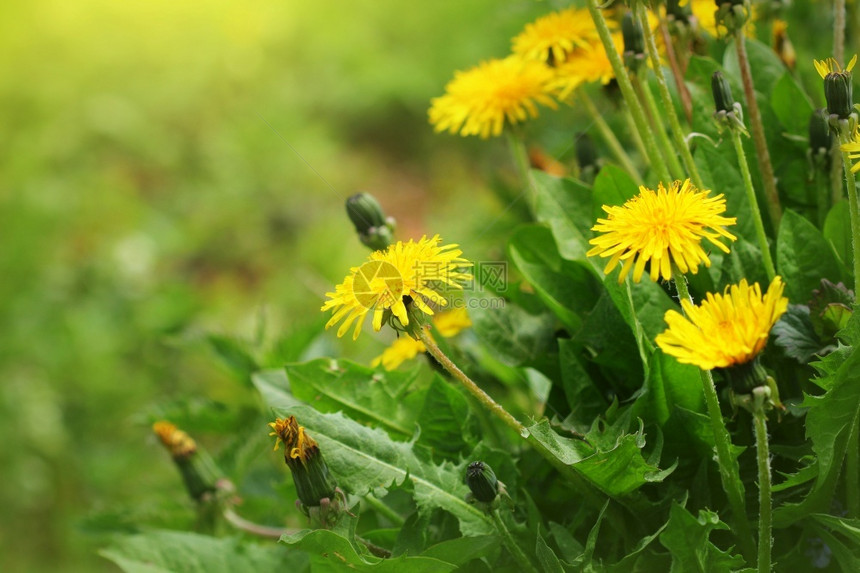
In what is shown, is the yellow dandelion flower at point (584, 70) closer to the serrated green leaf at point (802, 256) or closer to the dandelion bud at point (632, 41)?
the dandelion bud at point (632, 41)

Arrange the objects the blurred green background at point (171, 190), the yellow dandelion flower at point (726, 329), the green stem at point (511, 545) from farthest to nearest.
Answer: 1. the blurred green background at point (171, 190)
2. the green stem at point (511, 545)
3. the yellow dandelion flower at point (726, 329)

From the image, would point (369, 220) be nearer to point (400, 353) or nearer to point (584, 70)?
point (400, 353)

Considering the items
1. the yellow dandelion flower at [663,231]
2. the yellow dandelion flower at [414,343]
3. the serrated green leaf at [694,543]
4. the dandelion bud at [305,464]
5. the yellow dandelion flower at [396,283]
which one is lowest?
the serrated green leaf at [694,543]

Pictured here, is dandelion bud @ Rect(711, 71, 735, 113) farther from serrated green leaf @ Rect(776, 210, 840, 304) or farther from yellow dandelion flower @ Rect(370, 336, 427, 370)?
yellow dandelion flower @ Rect(370, 336, 427, 370)

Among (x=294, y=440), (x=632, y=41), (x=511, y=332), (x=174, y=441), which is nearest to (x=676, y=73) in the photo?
(x=632, y=41)

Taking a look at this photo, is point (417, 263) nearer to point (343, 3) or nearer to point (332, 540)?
point (332, 540)

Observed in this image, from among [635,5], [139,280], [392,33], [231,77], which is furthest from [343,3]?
[635,5]

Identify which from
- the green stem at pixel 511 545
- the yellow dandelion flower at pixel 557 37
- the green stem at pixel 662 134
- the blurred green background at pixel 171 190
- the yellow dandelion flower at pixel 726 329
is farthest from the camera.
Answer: the blurred green background at pixel 171 190

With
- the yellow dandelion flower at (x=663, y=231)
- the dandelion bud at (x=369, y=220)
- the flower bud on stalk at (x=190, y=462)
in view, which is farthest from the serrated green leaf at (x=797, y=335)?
the flower bud on stalk at (x=190, y=462)
